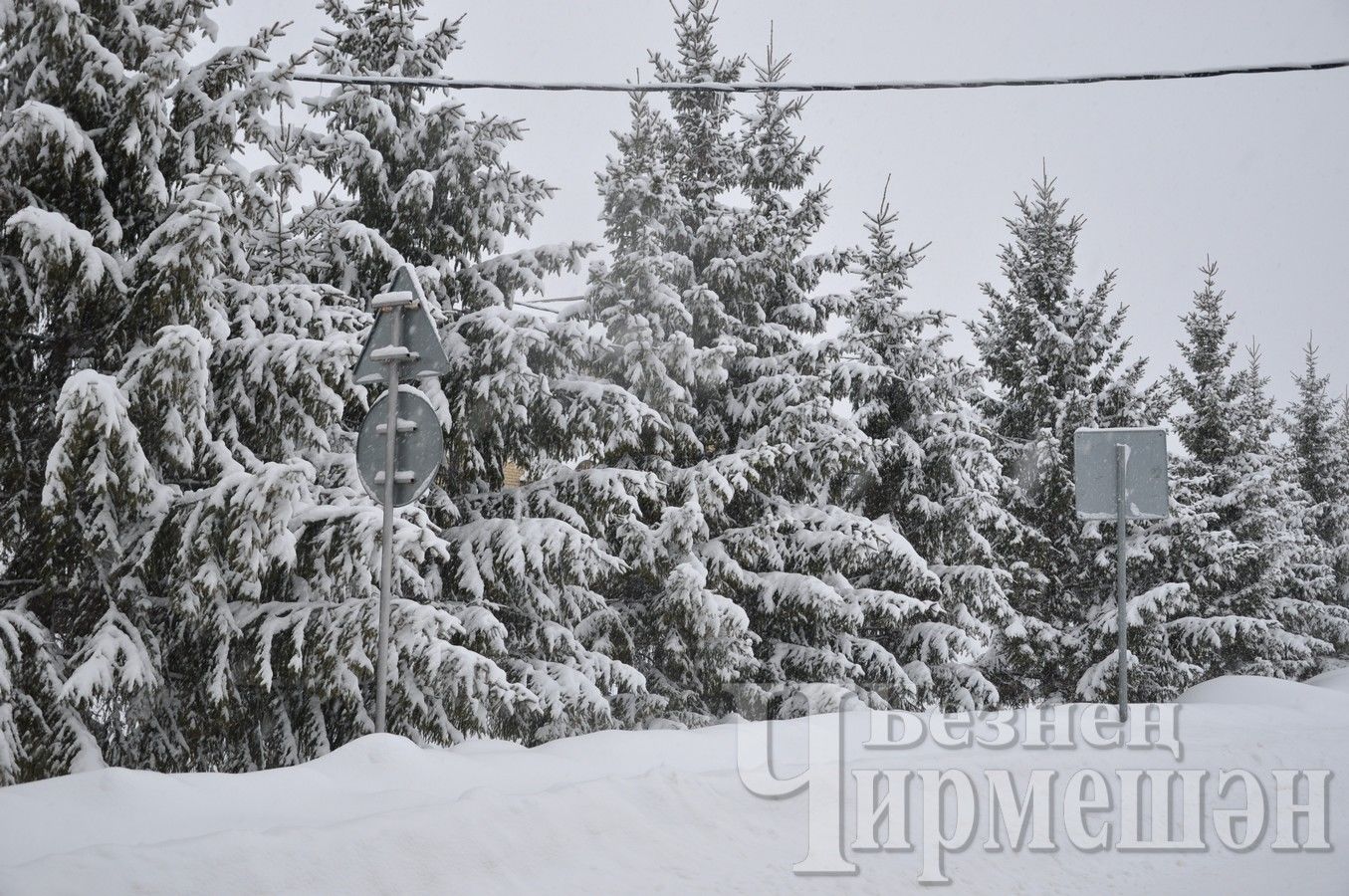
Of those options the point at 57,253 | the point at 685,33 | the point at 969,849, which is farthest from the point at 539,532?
the point at 685,33

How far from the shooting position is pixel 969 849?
582 centimetres

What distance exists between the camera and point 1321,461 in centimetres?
3372

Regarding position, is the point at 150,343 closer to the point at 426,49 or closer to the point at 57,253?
the point at 57,253

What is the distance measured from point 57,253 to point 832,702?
1046cm

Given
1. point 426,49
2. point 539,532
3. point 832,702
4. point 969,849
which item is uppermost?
point 426,49

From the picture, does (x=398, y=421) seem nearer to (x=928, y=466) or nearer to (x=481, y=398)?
(x=481, y=398)

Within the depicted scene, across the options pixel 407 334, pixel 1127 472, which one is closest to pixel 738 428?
pixel 1127 472

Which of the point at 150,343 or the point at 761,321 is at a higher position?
the point at 761,321

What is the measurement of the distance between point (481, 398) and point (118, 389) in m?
3.91

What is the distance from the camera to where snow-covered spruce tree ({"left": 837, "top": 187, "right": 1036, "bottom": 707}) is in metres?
16.9

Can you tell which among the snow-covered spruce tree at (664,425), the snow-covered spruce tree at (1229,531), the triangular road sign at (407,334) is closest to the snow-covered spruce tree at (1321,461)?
the snow-covered spruce tree at (1229,531)

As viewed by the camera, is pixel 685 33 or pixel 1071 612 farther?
pixel 1071 612

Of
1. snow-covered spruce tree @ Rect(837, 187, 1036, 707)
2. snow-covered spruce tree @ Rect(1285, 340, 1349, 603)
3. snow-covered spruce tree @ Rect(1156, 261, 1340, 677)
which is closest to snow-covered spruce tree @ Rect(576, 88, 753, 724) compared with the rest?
snow-covered spruce tree @ Rect(837, 187, 1036, 707)

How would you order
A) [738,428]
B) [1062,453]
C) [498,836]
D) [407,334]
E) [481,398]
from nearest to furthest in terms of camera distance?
[498,836]
[407,334]
[481,398]
[738,428]
[1062,453]
